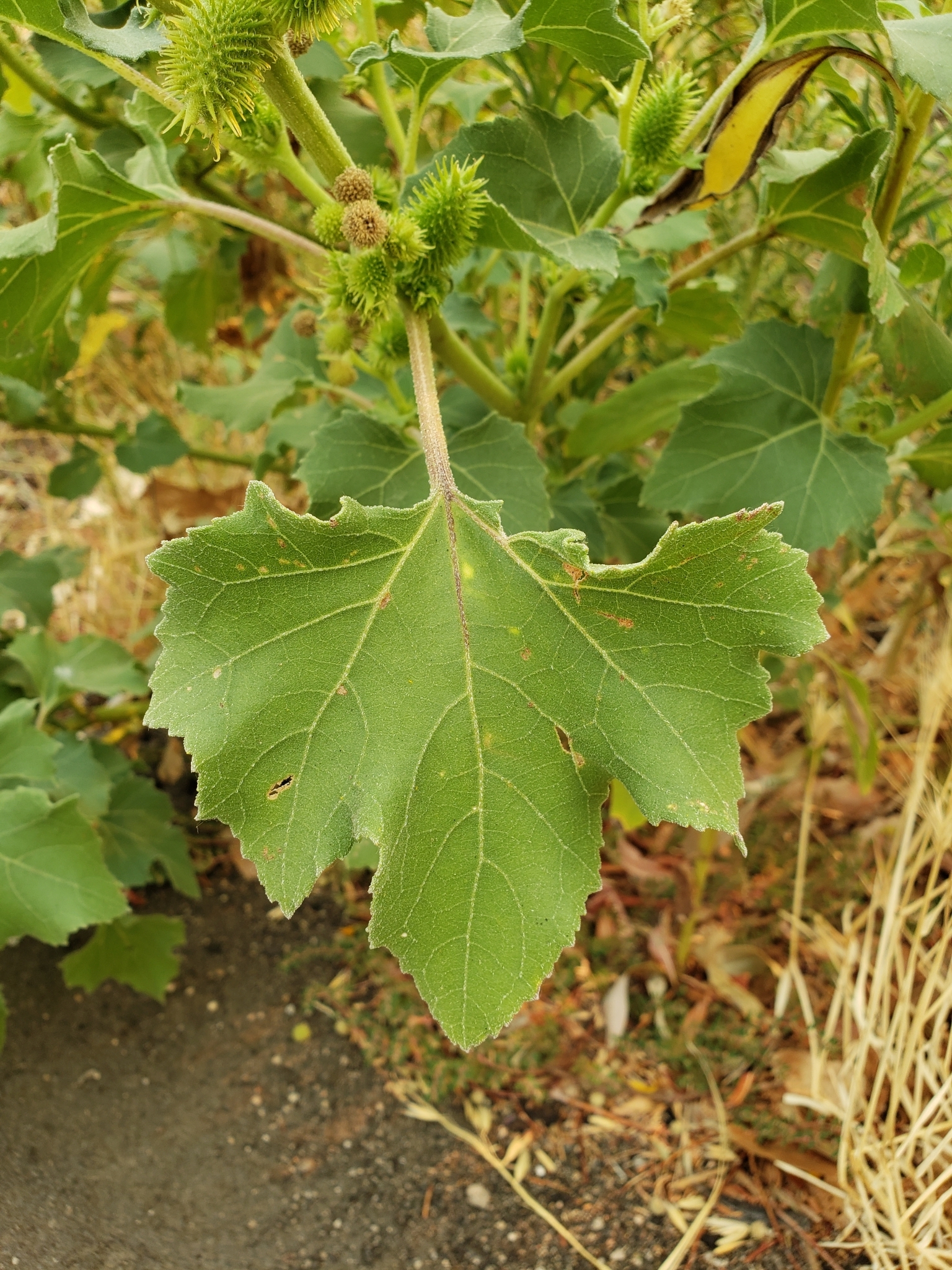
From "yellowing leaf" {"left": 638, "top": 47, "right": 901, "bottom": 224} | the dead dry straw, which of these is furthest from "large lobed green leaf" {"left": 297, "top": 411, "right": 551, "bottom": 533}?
the dead dry straw

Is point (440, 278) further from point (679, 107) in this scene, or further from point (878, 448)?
point (878, 448)

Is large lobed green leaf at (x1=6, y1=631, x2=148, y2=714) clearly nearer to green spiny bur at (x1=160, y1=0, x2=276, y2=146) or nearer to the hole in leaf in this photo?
the hole in leaf

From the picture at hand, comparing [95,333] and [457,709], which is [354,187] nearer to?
[457,709]

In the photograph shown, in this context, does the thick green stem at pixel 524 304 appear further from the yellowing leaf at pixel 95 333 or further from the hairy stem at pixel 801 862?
the yellowing leaf at pixel 95 333

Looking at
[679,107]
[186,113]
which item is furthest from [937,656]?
[186,113]

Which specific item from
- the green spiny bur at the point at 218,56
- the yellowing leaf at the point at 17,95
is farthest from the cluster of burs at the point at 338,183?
the yellowing leaf at the point at 17,95

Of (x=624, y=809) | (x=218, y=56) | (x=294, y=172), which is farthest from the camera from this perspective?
(x=624, y=809)

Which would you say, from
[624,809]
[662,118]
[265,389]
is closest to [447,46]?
[662,118]
